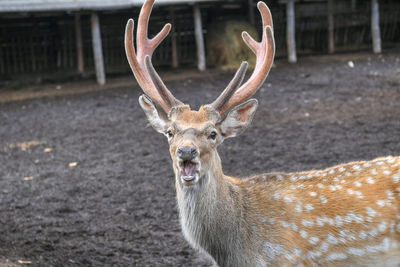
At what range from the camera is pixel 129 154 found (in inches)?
308

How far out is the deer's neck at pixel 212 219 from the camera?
3.66 meters

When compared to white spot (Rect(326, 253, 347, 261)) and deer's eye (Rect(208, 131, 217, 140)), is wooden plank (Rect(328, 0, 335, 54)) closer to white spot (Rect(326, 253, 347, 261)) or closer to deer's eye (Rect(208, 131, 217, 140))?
deer's eye (Rect(208, 131, 217, 140))

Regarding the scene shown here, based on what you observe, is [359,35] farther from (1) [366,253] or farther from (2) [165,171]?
(1) [366,253]

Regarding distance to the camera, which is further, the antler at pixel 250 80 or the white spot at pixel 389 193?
the antler at pixel 250 80

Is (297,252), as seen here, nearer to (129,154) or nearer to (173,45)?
(129,154)

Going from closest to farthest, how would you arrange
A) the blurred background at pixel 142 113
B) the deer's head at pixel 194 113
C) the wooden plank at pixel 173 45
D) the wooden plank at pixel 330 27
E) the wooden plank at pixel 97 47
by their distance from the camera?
the deer's head at pixel 194 113
the blurred background at pixel 142 113
the wooden plank at pixel 97 47
the wooden plank at pixel 173 45
the wooden plank at pixel 330 27

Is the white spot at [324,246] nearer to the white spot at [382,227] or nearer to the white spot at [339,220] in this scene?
the white spot at [339,220]

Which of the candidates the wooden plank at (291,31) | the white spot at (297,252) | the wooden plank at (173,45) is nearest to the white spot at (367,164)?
the white spot at (297,252)

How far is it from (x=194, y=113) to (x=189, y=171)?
506 mm

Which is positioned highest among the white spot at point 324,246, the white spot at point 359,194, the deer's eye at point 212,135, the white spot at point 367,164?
the deer's eye at point 212,135

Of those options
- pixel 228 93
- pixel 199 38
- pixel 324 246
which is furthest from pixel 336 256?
pixel 199 38

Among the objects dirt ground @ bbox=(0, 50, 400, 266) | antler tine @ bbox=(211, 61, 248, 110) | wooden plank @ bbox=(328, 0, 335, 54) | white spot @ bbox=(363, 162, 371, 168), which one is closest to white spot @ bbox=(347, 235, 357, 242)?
white spot @ bbox=(363, 162, 371, 168)

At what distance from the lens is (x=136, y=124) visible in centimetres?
943

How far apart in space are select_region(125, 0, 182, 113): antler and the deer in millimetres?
17
